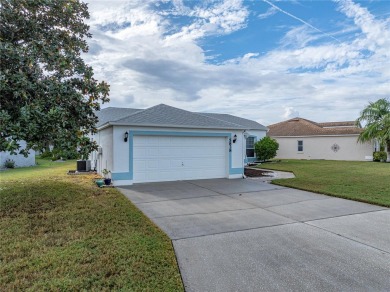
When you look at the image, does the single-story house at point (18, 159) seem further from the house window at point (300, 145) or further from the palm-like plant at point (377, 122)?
the palm-like plant at point (377, 122)

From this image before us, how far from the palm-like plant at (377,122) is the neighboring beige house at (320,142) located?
4.22 feet

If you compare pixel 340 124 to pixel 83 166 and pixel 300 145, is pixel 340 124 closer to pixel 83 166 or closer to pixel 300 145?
pixel 300 145

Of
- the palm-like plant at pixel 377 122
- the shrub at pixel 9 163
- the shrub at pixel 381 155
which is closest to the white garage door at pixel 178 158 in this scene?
the shrub at pixel 9 163

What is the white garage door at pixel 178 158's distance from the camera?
435 inches

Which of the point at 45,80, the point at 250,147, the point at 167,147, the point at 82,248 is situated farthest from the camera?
the point at 250,147

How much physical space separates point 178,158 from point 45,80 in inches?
240

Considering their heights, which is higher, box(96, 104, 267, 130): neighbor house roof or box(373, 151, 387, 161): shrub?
box(96, 104, 267, 130): neighbor house roof

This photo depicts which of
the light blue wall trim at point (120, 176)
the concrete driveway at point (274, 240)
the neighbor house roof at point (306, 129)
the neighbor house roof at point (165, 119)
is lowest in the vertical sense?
the concrete driveway at point (274, 240)

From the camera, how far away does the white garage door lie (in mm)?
11039

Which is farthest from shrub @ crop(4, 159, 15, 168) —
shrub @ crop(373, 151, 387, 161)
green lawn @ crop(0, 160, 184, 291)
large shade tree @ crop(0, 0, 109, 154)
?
shrub @ crop(373, 151, 387, 161)

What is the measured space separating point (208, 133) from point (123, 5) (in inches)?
247

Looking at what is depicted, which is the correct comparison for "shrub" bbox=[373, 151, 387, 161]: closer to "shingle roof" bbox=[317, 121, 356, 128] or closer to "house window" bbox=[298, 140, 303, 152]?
"shingle roof" bbox=[317, 121, 356, 128]

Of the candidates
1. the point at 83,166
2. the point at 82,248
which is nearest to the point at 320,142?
the point at 83,166

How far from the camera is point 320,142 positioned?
1026 inches
